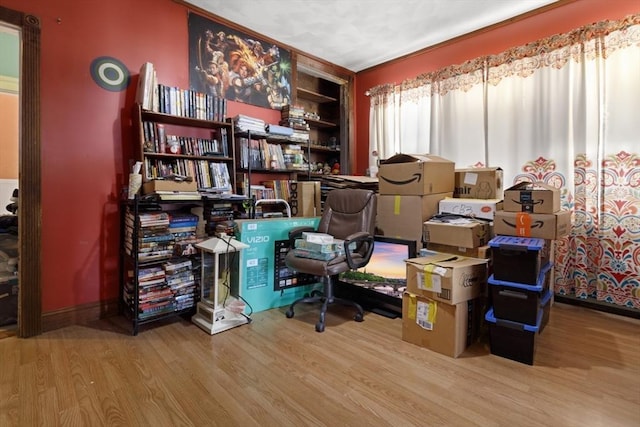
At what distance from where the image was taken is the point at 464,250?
7.70 feet

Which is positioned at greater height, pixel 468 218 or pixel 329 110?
pixel 329 110

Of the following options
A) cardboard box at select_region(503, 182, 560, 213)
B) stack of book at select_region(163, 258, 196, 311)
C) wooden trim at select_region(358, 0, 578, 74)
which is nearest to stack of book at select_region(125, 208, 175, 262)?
stack of book at select_region(163, 258, 196, 311)

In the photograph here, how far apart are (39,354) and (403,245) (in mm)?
2560

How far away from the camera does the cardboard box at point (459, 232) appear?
2.28 metres

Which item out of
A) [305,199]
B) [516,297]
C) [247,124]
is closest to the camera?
→ [516,297]

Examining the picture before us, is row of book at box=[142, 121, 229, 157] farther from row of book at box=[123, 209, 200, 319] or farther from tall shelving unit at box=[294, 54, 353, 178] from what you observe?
tall shelving unit at box=[294, 54, 353, 178]

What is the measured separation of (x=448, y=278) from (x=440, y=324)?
0.31m

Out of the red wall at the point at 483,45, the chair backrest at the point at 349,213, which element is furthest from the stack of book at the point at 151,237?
the red wall at the point at 483,45

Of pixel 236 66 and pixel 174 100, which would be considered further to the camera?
pixel 236 66

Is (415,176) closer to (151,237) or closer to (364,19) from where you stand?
(364,19)

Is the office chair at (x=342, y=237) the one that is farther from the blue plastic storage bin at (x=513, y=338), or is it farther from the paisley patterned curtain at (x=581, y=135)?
the paisley patterned curtain at (x=581, y=135)

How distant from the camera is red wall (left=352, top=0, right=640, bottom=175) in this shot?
8.88ft

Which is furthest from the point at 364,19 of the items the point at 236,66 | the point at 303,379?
the point at 303,379

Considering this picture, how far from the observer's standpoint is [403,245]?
269 centimetres
